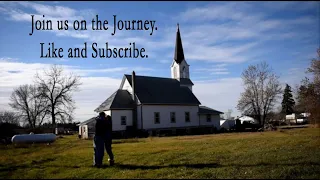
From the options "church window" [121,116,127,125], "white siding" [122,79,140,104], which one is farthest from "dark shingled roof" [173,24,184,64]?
"church window" [121,116,127,125]

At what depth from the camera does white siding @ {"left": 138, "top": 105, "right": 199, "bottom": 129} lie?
46.3m

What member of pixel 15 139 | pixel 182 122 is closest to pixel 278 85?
pixel 182 122

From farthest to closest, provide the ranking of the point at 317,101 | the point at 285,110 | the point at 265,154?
1. the point at 285,110
2. the point at 317,101
3. the point at 265,154

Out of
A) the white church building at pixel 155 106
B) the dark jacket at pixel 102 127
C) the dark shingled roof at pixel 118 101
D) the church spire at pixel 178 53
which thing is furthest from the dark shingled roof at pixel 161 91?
the dark jacket at pixel 102 127

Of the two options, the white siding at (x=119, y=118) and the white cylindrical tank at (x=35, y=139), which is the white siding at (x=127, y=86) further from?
the white cylindrical tank at (x=35, y=139)

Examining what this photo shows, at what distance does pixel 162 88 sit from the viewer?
51312 mm

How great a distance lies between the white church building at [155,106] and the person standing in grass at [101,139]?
31234mm

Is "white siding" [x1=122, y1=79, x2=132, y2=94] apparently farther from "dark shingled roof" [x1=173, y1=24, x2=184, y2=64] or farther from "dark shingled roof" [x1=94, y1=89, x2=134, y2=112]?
"dark shingled roof" [x1=173, y1=24, x2=184, y2=64]

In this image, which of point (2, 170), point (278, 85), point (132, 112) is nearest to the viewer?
point (2, 170)

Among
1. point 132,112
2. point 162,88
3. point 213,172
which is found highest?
point 162,88

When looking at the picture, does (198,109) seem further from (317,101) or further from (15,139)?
(15,139)

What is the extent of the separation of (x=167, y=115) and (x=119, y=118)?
25.7 ft

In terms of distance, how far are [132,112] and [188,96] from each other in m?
11.3

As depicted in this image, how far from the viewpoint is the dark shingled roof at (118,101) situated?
44559mm
